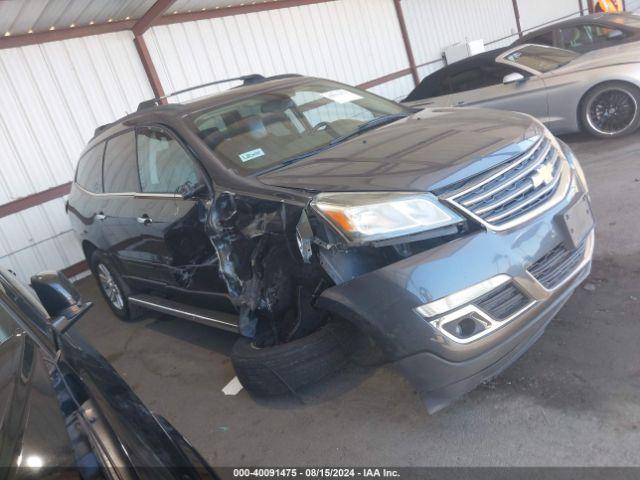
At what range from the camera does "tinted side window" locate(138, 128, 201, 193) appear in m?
3.62

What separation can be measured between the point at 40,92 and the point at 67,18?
1.02m

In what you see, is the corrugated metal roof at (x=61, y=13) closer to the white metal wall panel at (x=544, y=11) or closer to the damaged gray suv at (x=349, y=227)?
the damaged gray suv at (x=349, y=227)

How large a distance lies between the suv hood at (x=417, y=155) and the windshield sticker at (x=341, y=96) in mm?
759

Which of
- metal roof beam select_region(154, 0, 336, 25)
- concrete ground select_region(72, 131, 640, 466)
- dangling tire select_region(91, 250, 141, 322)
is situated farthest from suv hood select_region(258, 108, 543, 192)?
metal roof beam select_region(154, 0, 336, 25)

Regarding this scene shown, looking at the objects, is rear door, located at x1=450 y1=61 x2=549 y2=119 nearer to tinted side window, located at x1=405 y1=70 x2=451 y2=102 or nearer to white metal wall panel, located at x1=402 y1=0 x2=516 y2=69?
tinted side window, located at x1=405 y1=70 x2=451 y2=102

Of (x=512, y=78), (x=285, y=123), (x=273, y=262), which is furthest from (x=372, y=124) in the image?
(x=512, y=78)

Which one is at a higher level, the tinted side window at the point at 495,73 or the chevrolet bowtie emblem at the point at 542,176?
the tinted side window at the point at 495,73

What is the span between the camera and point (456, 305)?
94.7 inches

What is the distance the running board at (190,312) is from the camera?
355 cm

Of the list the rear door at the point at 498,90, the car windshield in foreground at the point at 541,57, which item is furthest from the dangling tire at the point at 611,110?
the car windshield in foreground at the point at 541,57

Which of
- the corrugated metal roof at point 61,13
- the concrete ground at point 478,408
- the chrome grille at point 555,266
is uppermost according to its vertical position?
the corrugated metal roof at point 61,13

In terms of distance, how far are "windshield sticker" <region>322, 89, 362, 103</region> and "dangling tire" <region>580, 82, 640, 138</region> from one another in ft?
11.8

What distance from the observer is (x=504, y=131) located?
121 inches

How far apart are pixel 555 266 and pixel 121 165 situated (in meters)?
3.42
